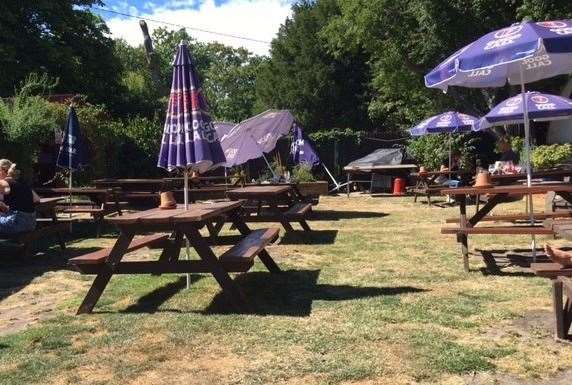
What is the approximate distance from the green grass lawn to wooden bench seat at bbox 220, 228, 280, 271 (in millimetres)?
415

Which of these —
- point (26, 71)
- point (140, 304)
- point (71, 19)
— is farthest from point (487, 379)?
A: point (71, 19)

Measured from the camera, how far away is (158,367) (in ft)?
13.6

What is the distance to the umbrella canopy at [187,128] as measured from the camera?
5949mm

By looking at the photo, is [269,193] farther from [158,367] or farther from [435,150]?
[435,150]

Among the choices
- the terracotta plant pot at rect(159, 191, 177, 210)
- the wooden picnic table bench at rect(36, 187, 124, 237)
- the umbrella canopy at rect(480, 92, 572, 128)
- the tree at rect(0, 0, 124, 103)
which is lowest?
the wooden picnic table bench at rect(36, 187, 124, 237)

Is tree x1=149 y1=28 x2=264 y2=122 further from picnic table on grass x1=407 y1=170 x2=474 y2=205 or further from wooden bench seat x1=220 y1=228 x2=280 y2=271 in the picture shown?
wooden bench seat x1=220 y1=228 x2=280 y2=271

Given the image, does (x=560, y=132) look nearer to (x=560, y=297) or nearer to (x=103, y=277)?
(x=560, y=297)

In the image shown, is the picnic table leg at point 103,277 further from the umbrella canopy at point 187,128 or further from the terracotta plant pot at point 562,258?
the terracotta plant pot at point 562,258

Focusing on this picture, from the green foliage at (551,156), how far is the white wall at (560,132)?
6.71m

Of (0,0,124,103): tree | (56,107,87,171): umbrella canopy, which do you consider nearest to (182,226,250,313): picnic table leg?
(56,107,87,171): umbrella canopy

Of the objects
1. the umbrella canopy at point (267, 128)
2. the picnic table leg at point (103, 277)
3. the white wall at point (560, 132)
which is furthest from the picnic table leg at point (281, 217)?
the white wall at point (560, 132)

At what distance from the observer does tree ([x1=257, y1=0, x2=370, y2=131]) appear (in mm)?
33188

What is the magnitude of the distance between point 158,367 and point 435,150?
63.5 ft

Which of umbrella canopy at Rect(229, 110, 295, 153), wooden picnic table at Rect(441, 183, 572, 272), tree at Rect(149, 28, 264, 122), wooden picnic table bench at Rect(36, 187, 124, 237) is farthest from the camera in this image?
tree at Rect(149, 28, 264, 122)
